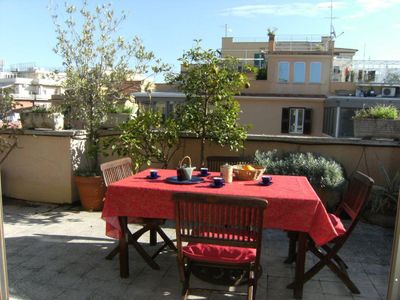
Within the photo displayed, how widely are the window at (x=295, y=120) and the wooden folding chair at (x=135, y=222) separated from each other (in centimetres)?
1832

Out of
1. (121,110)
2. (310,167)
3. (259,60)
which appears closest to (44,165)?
(121,110)

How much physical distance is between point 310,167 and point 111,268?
2575 millimetres

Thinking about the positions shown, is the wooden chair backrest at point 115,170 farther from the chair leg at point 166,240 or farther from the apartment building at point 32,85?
the apartment building at point 32,85

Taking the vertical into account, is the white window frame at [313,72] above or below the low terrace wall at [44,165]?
above

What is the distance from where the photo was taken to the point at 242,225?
2387 millimetres

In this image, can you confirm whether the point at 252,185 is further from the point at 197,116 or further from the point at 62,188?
the point at 62,188

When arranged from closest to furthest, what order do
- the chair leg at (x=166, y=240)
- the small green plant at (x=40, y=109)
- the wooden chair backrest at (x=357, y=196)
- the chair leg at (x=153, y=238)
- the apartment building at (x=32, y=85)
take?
the wooden chair backrest at (x=357, y=196) < the chair leg at (x=166, y=240) < the chair leg at (x=153, y=238) < the small green plant at (x=40, y=109) < the apartment building at (x=32, y=85)

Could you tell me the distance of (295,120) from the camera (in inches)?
842

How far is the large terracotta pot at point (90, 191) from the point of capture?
497 cm

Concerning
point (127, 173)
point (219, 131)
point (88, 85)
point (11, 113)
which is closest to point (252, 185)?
point (127, 173)

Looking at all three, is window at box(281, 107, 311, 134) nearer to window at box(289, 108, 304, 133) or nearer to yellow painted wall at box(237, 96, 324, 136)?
window at box(289, 108, 304, 133)

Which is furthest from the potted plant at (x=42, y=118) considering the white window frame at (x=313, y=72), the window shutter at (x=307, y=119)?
the white window frame at (x=313, y=72)

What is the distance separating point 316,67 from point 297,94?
2.38 metres

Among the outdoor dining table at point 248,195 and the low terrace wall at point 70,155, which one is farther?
the low terrace wall at point 70,155
